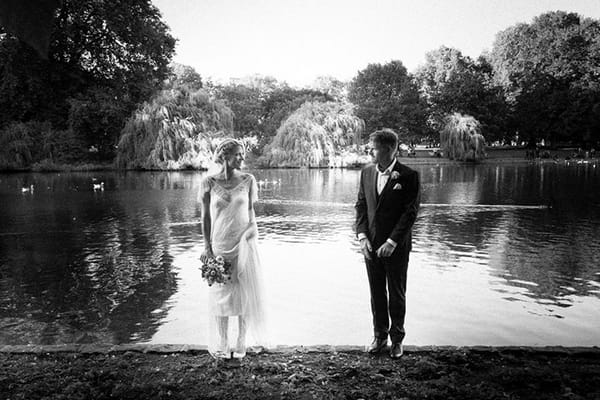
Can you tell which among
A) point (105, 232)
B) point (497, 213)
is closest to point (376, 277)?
point (105, 232)

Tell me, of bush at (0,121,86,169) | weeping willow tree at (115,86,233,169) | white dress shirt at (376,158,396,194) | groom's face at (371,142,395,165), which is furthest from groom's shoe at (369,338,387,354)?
bush at (0,121,86,169)

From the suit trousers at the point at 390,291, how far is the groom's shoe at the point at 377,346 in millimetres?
35

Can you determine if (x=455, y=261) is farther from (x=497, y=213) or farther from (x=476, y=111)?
(x=476, y=111)

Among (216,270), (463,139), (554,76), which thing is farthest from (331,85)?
(216,270)

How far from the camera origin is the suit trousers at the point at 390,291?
428cm

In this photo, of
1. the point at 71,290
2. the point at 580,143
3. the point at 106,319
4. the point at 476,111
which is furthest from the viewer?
the point at 580,143

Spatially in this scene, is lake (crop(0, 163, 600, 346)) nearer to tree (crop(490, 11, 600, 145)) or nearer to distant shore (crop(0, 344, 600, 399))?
distant shore (crop(0, 344, 600, 399))

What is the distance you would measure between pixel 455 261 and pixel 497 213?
706 cm

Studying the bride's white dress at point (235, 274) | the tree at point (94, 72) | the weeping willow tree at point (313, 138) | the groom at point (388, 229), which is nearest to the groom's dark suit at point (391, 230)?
the groom at point (388, 229)

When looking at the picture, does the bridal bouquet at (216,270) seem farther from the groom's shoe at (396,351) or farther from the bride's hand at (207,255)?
the groom's shoe at (396,351)

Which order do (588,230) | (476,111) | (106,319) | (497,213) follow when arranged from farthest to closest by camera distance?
(476,111), (497,213), (588,230), (106,319)

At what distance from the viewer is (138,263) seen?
9.05 m

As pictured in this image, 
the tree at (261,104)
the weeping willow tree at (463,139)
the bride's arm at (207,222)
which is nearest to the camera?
the bride's arm at (207,222)

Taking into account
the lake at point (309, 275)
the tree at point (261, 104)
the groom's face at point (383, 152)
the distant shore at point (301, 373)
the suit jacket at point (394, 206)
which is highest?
the tree at point (261, 104)
